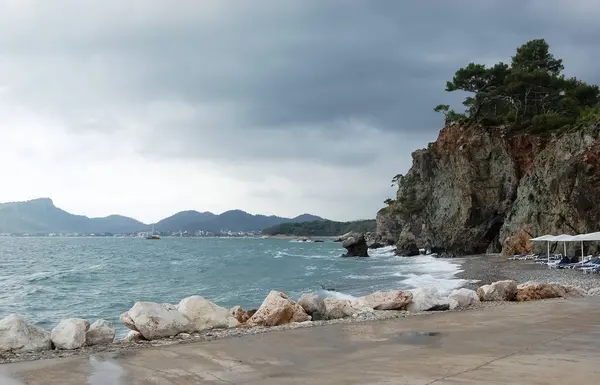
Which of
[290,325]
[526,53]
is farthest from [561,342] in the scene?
[526,53]

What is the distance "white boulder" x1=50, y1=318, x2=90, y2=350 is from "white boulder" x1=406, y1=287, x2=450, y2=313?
7537 millimetres

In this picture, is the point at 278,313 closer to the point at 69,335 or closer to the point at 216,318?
the point at 216,318

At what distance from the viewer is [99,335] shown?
9.32 meters

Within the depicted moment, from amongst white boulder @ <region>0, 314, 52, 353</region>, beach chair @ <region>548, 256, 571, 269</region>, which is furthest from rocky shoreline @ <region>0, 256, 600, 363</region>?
beach chair @ <region>548, 256, 571, 269</region>

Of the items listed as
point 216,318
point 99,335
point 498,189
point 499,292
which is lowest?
point 99,335

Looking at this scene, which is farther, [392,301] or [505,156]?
[505,156]

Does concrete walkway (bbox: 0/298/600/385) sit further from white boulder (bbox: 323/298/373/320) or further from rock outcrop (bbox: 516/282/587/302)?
rock outcrop (bbox: 516/282/587/302)

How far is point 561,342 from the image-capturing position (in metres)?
7.80

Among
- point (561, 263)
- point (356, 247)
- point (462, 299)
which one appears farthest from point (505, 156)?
point (462, 299)

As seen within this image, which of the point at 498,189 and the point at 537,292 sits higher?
the point at 498,189

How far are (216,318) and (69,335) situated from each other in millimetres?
2906

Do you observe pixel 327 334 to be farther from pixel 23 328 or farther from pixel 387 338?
pixel 23 328

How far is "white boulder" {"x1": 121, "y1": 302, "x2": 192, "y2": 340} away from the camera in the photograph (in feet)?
30.9

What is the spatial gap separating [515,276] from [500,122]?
3771 centimetres
